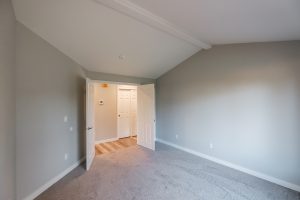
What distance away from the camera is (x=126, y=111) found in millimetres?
6449

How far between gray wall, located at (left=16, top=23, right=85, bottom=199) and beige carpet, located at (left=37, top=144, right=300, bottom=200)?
1.34 feet

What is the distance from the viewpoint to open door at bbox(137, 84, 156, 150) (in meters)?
4.81

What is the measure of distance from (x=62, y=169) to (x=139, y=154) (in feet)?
6.51

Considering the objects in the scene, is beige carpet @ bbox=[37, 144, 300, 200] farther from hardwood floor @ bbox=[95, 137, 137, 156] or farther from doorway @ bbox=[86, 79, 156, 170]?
doorway @ bbox=[86, 79, 156, 170]

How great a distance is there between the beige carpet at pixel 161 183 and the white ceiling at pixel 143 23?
264cm

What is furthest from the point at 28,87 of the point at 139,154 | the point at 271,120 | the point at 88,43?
the point at 271,120

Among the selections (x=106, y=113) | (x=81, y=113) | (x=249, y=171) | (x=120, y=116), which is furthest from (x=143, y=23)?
(x=120, y=116)

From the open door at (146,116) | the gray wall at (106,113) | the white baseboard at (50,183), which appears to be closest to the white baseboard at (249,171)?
the open door at (146,116)

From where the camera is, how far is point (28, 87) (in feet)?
7.86

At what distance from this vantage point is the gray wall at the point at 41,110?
2281 mm

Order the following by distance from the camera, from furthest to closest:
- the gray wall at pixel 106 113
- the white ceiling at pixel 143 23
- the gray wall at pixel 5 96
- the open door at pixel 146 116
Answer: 1. the gray wall at pixel 106 113
2. the open door at pixel 146 116
3. the white ceiling at pixel 143 23
4. the gray wall at pixel 5 96

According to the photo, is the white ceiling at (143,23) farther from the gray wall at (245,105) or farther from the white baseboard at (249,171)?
the white baseboard at (249,171)

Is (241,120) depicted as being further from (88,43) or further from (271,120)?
(88,43)

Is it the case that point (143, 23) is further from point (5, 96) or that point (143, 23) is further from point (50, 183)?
point (50, 183)
